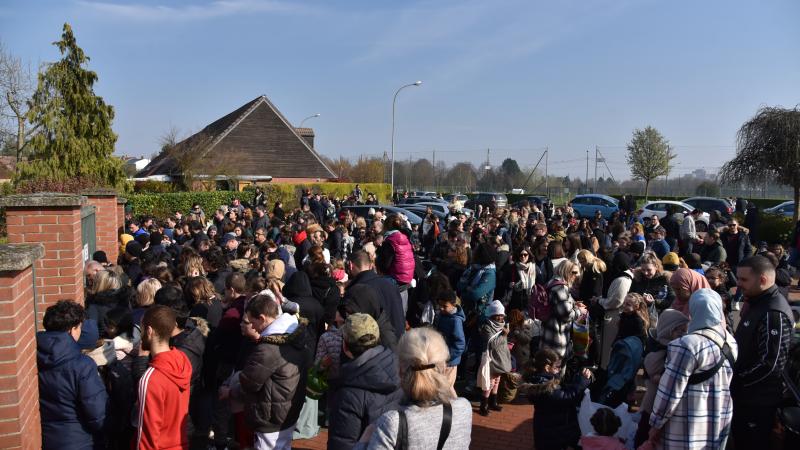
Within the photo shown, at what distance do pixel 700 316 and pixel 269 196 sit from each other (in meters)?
29.8

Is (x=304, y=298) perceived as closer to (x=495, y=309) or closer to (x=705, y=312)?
(x=495, y=309)

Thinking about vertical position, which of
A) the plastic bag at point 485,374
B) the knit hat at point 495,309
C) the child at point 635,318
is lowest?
the plastic bag at point 485,374

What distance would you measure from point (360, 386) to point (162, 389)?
129cm

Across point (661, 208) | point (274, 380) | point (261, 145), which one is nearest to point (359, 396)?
point (274, 380)

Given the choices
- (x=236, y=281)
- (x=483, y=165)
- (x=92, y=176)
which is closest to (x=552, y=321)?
(x=236, y=281)

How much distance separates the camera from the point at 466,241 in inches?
376

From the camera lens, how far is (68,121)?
21109 mm

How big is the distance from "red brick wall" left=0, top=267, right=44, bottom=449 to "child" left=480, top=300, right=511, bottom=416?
4.41m

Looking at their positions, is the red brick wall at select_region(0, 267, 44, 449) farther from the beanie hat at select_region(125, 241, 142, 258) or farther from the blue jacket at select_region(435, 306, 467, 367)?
the beanie hat at select_region(125, 241, 142, 258)

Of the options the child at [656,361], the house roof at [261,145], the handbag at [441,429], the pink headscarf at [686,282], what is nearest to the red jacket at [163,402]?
the handbag at [441,429]

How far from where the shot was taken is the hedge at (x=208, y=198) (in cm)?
2295

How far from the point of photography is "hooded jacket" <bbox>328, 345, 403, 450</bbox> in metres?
3.63

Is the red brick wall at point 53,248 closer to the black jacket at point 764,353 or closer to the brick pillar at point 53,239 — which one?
the brick pillar at point 53,239

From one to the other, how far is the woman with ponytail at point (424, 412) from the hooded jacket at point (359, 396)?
2.14 feet
